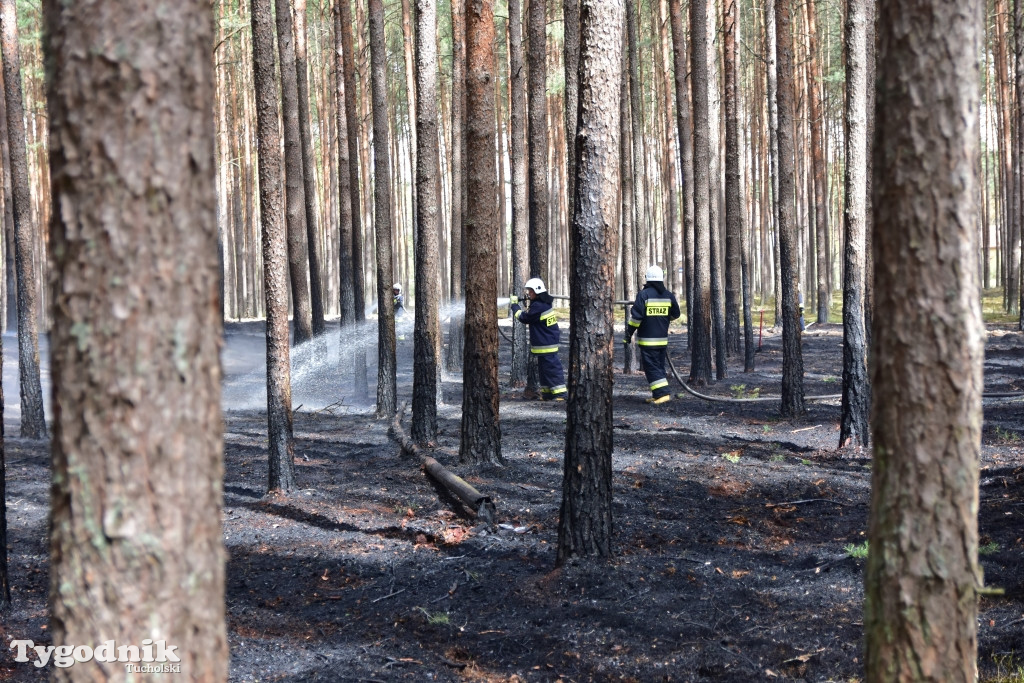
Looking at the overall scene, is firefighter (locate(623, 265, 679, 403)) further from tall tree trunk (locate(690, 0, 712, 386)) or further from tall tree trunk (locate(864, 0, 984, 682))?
tall tree trunk (locate(864, 0, 984, 682))

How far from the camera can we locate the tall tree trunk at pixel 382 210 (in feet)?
36.6

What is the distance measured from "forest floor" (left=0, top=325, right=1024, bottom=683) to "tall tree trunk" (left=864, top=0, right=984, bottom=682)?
4.70 ft

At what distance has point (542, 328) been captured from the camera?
12.7m

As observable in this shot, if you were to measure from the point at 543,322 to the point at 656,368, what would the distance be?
1.76 meters

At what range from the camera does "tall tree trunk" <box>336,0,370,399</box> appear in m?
13.5

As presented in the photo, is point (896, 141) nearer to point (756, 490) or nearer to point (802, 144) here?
point (756, 490)

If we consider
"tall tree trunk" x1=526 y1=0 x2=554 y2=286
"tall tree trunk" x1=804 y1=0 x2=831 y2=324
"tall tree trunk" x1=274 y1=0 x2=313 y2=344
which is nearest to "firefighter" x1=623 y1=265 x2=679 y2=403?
"tall tree trunk" x1=526 y1=0 x2=554 y2=286

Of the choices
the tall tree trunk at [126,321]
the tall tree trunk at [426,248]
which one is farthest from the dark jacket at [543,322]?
the tall tree trunk at [126,321]

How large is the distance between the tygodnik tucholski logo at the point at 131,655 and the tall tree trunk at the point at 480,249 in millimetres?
6340

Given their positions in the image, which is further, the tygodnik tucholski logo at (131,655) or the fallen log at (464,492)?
the fallen log at (464,492)

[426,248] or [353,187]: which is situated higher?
[353,187]

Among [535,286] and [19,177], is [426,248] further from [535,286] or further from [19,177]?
[19,177]

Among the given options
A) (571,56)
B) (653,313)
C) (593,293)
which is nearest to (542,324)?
(653,313)

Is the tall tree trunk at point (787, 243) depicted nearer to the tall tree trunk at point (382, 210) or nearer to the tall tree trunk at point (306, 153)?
the tall tree trunk at point (382, 210)
